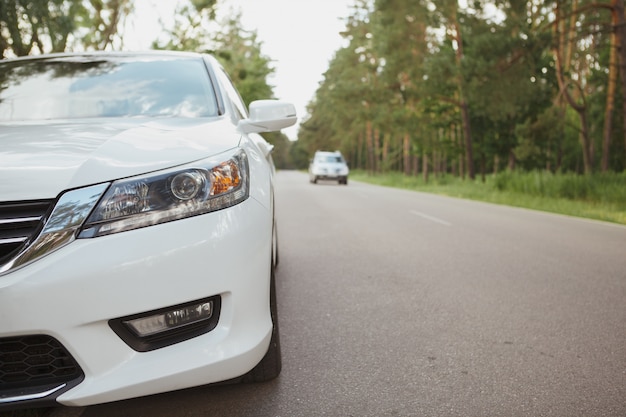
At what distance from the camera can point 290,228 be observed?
834 cm

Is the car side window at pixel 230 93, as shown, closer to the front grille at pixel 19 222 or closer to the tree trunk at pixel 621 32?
the front grille at pixel 19 222

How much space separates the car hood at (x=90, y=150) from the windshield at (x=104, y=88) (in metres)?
0.42

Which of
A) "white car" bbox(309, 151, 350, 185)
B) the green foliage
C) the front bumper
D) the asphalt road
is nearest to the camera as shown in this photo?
the front bumper

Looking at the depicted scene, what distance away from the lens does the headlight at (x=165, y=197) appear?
1797 mm

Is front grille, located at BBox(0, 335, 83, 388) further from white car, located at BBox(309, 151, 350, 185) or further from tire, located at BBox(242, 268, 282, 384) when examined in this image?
white car, located at BBox(309, 151, 350, 185)

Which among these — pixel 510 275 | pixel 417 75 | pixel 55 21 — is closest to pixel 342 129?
pixel 417 75

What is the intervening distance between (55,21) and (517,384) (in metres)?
10.2

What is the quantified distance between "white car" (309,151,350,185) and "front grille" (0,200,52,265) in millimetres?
25946

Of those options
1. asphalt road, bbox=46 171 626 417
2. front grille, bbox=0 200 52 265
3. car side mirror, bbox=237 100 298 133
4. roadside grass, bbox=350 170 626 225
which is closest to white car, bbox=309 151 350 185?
roadside grass, bbox=350 170 626 225

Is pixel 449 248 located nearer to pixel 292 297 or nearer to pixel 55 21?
pixel 292 297

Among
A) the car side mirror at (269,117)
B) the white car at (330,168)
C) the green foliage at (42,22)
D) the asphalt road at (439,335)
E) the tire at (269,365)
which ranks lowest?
the white car at (330,168)

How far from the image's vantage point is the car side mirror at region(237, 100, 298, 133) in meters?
2.93

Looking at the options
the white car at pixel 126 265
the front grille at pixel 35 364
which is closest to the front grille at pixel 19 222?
the white car at pixel 126 265

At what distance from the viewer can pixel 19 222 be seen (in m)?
1.74
